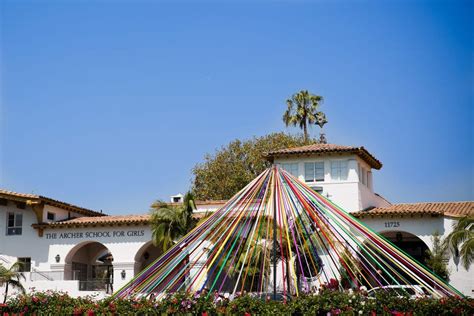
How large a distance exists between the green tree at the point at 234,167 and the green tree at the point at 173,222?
2056 cm

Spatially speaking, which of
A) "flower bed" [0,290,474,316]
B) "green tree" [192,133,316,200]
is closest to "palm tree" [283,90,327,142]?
"green tree" [192,133,316,200]

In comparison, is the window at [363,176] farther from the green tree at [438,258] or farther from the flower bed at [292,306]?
the flower bed at [292,306]

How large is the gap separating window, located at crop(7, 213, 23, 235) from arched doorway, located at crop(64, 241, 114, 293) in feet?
12.5

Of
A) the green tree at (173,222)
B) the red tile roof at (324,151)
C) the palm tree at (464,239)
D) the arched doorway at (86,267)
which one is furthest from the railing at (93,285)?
the palm tree at (464,239)

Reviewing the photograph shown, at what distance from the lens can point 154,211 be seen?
3416 cm

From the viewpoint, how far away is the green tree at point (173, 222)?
33.2m

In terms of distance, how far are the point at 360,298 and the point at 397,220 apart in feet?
70.3

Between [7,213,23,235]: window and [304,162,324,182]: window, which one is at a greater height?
[304,162,324,182]: window

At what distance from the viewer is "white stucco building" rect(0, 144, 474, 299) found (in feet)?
123

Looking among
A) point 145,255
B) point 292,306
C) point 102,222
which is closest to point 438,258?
point 145,255

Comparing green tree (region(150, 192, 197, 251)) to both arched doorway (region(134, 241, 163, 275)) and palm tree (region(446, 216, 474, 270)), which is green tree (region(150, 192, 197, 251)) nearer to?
arched doorway (region(134, 241, 163, 275))

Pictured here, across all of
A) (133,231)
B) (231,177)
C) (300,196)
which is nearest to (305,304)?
(300,196)

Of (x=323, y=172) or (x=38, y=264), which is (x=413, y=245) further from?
(x=38, y=264)

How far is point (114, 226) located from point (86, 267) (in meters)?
6.01
